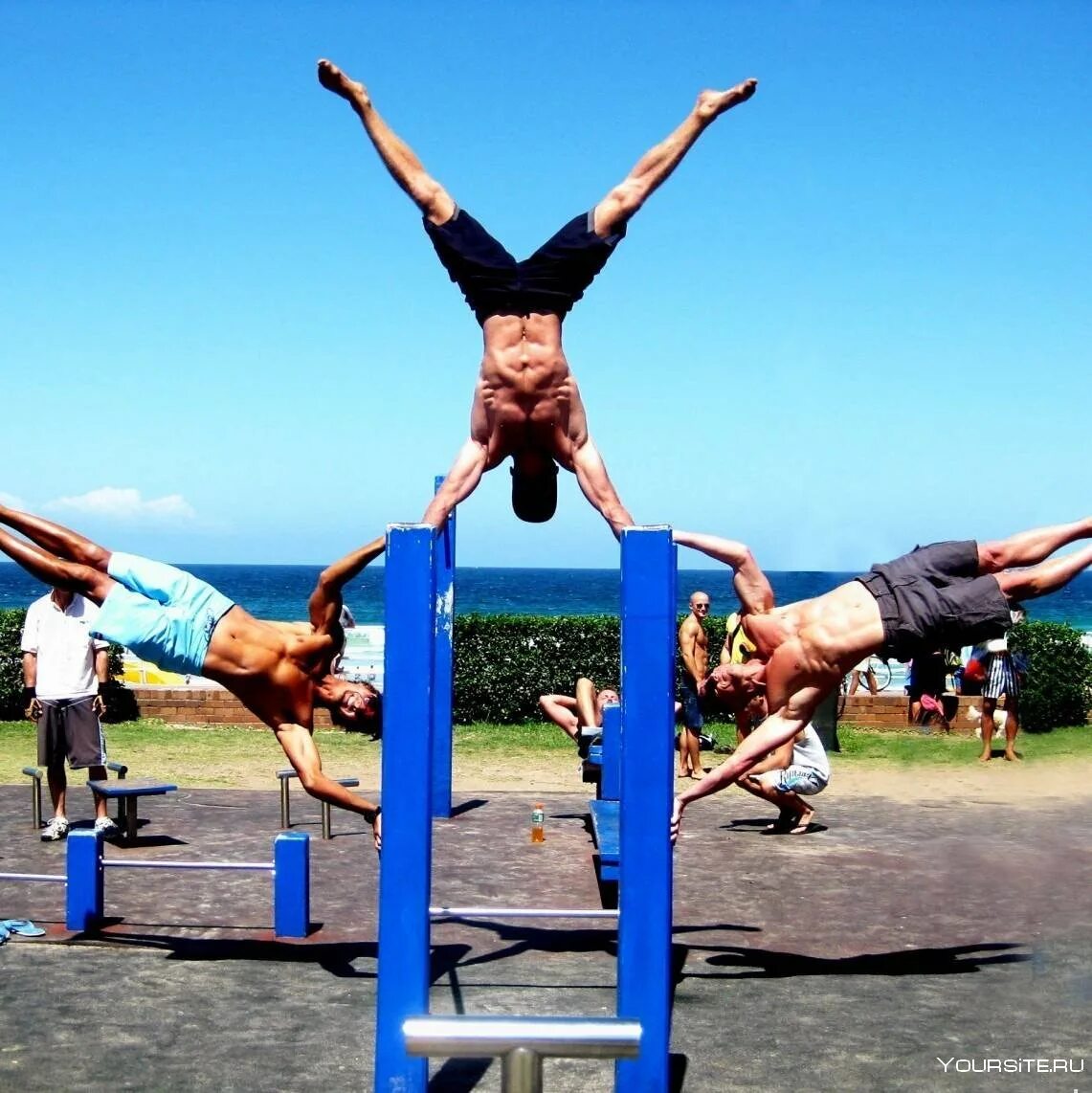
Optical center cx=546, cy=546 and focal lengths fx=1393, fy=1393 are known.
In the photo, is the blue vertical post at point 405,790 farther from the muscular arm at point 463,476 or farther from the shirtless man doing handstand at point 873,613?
the shirtless man doing handstand at point 873,613

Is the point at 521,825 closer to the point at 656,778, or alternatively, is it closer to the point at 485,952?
the point at 485,952

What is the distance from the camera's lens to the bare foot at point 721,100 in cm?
595

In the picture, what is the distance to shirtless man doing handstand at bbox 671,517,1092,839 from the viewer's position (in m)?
6.59

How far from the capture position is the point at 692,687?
13461 mm

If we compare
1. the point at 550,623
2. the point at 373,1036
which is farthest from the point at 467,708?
the point at 373,1036

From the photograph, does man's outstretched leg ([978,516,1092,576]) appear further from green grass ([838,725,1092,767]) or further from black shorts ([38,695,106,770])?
green grass ([838,725,1092,767])

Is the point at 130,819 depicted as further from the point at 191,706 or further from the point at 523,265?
the point at 191,706

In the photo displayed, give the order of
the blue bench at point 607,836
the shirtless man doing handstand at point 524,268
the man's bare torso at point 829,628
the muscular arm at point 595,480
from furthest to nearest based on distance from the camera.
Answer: the blue bench at point 607,836 < the man's bare torso at point 829,628 < the muscular arm at point 595,480 < the shirtless man doing handstand at point 524,268

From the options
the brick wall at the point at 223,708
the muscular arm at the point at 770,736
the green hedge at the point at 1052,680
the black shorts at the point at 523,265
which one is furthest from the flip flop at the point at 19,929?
the green hedge at the point at 1052,680

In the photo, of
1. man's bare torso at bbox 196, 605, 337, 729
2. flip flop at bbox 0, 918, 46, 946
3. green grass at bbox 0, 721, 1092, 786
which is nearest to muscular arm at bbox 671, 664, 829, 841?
man's bare torso at bbox 196, 605, 337, 729

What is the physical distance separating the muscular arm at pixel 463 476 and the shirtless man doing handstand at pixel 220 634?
88cm

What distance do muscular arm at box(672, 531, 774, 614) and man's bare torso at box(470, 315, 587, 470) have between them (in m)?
0.78

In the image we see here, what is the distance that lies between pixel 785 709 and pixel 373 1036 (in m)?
2.51

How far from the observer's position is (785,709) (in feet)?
22.7
